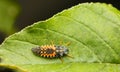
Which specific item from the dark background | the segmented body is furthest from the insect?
the dark background

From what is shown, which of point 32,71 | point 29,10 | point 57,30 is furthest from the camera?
point 29,10

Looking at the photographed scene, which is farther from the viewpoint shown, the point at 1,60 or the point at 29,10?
the point at 29,10

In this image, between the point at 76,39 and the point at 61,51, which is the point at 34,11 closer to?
the point at 61,51

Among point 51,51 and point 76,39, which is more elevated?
point 76,39

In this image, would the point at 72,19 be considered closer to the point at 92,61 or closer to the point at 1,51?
the point at 92,61

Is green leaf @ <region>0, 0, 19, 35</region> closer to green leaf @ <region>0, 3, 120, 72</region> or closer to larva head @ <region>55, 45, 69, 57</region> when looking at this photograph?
larva head @ <region>55, 45, 69, 57</region>

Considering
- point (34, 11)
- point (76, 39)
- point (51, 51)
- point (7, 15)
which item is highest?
point (76, 39)

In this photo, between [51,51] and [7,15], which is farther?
[7,15]

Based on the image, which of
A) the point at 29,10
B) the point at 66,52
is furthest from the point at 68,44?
the point at 29,10

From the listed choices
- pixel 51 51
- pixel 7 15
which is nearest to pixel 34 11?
pixel 7 15
